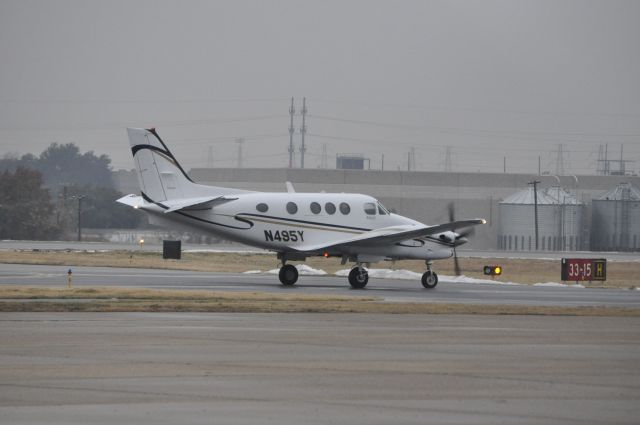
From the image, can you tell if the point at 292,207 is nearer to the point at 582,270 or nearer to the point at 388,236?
the point at 388,236

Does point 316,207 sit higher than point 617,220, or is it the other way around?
point 617,220

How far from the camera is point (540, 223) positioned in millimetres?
102625

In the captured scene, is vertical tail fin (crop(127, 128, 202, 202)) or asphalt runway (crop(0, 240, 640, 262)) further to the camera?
asphalt runway (crop(0, 240, 640, 262))

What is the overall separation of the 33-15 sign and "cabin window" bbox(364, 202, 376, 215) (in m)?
12.5

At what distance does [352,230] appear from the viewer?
39688 millimetres

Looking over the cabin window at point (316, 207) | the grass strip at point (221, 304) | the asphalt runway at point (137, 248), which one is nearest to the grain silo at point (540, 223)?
the asphalt runway at point (137, 248)

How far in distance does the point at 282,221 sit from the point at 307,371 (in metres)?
A: 21.9

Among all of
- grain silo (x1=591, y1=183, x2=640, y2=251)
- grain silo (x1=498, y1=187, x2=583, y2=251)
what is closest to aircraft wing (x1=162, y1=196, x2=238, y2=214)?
grain silo (x1=498, y1=187, x2=583, y2=251)

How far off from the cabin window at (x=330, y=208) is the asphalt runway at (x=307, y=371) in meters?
14.7

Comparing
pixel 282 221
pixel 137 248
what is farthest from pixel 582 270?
pixel 137 248

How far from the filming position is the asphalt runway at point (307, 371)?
13914 millimetres

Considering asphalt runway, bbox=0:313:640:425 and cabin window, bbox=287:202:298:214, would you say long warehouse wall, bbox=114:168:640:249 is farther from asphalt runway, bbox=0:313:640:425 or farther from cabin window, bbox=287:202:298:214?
asphalt runway, bbox=0:313:640:425

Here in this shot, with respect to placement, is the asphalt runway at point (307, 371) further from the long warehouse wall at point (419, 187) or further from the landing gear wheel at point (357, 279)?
the long warehouse wall at point (419, 187)

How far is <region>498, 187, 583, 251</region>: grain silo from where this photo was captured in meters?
102
